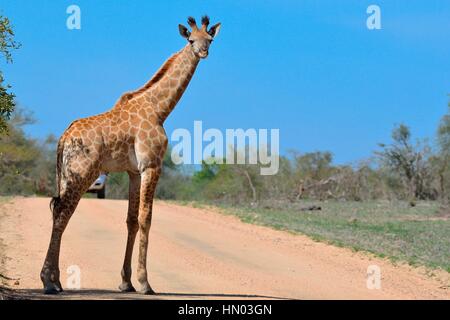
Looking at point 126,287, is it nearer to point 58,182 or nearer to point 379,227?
point 58,182

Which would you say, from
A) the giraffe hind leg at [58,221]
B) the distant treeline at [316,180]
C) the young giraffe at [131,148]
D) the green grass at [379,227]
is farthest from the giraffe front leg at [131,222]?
the distant treeline at [316,180]

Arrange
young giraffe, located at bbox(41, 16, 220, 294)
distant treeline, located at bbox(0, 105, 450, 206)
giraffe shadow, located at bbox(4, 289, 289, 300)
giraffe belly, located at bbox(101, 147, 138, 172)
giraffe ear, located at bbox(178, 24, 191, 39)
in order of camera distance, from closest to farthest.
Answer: giraffe shadow, located at bbox(4, 289, 289, 300), young giraffe, located at bbox(41, 16, 220, 294), giraffe belly, located at bbox(101, 147, 138, 172), giraffe ear, located at bbox(178, 24, 191, 39), distant treeline, located at bbox(0, 105, 450, 206)

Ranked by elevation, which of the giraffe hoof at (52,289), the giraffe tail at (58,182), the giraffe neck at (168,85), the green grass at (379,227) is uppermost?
the giraffe neck at (168,85)

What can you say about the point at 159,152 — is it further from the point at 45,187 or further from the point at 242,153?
the point at 242,153

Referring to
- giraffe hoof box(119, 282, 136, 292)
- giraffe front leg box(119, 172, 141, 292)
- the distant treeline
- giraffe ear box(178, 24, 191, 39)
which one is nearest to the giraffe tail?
giraffe front leg box(119, 172, 141, 292)

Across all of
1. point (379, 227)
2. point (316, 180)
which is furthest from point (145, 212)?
point (316, 180)

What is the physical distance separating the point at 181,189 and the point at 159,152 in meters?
45.4

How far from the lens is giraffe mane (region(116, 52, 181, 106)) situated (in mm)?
12758

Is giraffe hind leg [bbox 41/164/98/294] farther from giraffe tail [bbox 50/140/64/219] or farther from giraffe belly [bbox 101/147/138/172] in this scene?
giraffe belly [bbox 101/147/138/172]

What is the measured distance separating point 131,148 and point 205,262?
188 inches

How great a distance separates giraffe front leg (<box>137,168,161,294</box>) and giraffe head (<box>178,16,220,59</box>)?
189 cm

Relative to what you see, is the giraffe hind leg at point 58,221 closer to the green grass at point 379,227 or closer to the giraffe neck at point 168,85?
the giraffe neck at point 168,85

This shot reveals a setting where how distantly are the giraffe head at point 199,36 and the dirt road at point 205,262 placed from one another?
342 centimetres

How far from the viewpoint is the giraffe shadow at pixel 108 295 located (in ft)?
36.5
